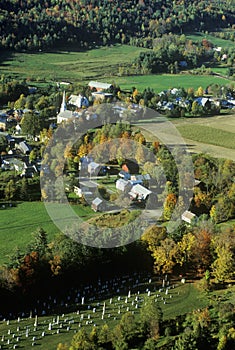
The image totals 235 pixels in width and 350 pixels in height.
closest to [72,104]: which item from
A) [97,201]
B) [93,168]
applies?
[93,168]

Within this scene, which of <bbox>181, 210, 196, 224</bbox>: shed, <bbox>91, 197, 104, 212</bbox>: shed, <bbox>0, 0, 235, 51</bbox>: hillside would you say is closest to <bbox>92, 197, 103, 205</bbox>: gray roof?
<bbox>91, 197, 104, 212</bbox>: shed

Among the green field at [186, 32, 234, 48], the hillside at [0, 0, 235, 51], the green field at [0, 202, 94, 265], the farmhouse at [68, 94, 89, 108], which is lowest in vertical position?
the green field at [0, 202, 94, 265]

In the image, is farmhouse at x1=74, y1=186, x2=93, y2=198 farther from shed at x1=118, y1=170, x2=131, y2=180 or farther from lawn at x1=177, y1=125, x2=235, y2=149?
lawn at x1=177, y1=125, x2=235, y2=149

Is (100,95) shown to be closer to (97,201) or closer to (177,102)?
(177,102)

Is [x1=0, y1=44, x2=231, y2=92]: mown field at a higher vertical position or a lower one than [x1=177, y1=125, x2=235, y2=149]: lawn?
higher

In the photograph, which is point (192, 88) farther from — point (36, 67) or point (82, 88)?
point (36, 67)

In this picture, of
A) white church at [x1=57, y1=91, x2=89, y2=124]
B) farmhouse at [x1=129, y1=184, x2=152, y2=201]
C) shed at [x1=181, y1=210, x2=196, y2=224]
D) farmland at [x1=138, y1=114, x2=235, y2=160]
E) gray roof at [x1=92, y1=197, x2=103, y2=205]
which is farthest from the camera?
white church at [x1=57, y1=91, x2=89, y2=124]
